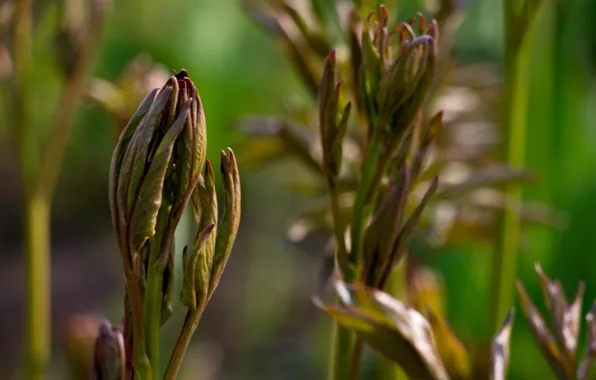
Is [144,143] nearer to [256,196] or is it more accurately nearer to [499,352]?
[499,352]

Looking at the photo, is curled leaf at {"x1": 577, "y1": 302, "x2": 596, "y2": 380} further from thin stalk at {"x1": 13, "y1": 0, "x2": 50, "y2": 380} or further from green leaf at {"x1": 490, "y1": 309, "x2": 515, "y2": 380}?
thin stalk at {"x1": 13, "y1": 0, "x2": 50, "y2": 380}

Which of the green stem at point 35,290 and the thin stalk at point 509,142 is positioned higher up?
the thin stalk at point 509,142

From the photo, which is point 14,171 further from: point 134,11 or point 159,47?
point 159,47

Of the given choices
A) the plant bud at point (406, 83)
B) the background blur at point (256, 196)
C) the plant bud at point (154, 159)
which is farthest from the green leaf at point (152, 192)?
the background blur at point (256, 196)

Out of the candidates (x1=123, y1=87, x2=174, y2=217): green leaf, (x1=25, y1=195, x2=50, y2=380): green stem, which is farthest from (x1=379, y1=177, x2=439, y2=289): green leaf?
(x1=25, y1=195, x2=50, y2=380): green stem

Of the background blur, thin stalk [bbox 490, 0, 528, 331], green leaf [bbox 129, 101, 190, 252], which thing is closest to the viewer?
green leaf [bbox 129, 101, 190, 252]

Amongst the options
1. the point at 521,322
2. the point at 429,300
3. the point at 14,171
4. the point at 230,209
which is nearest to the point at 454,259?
the point at 521,322

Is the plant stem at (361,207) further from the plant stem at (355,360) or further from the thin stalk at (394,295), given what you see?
the thin stalk at (394,295)
